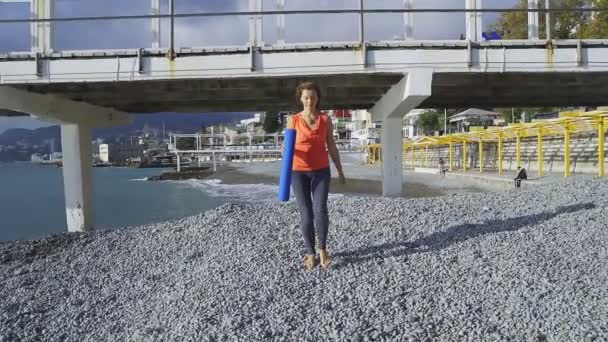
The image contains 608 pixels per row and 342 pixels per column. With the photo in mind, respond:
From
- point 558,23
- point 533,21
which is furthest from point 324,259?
point 558,23

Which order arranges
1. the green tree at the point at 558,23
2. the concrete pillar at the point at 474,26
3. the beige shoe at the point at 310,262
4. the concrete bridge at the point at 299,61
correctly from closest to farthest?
the beige shoe at the point at 310,262, the concrete bridge at the point at 299,61, the concrete pillar at the point at 474,26, the green tree at the point at 558,23

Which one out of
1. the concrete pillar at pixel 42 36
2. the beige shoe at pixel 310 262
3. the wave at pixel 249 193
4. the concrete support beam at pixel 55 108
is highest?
the concrete pillar at pixel 42 36

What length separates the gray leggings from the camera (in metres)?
4.63

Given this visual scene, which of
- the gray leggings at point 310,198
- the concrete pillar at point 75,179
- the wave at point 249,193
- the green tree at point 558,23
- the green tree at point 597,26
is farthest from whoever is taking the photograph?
the wave at point 249,193

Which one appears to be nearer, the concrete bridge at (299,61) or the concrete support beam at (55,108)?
the concrete bridge at (299,61)

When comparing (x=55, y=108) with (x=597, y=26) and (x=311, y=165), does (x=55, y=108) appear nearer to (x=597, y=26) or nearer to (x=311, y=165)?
(x=311, y=165)

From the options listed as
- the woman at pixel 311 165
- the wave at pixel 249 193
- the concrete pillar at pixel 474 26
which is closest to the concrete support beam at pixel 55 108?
the woman at pixel 311 165

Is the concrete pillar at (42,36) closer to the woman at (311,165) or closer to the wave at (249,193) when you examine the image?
the woman at (311,165)

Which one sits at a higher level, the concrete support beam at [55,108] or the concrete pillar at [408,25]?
the concrete pillar at [408,25]

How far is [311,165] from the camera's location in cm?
461

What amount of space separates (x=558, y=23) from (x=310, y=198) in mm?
22158

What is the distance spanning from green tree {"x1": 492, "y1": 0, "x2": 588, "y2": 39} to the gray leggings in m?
11.8

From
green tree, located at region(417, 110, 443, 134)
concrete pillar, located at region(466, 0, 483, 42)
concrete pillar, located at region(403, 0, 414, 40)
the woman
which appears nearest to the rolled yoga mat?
the woman

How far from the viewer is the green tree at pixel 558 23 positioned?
2116 centimetres
